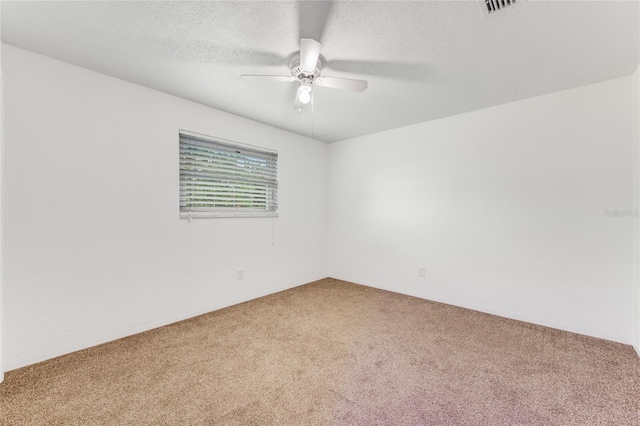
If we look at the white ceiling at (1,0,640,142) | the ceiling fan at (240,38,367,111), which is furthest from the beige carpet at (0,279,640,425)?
the white ceiling at (1,0,640,142)

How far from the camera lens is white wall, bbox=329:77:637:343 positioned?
2451 mm

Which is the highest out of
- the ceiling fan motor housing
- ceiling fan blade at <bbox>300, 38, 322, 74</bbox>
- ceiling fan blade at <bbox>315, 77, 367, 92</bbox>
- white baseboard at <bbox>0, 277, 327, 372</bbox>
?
the ceiling fan motor housing

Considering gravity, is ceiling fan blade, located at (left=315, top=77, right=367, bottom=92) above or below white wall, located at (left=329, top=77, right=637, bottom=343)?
above

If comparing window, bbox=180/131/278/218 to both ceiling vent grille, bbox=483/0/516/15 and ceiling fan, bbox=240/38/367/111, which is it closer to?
ceiling fan, bbox=240/38/367/111

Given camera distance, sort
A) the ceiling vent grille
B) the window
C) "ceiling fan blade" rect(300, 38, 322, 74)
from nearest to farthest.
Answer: the ceiling vent grille < "ceiling fan blade" rect(300, 38, 322, 74) < the window

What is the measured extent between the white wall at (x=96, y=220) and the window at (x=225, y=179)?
12 centimetres

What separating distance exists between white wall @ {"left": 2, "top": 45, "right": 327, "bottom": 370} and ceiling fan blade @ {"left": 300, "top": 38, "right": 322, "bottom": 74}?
174cm

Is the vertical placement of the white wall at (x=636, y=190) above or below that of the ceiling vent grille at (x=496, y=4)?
below

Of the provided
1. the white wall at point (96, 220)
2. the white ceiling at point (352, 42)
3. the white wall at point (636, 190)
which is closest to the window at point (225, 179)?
the white wall at point (96, 220)

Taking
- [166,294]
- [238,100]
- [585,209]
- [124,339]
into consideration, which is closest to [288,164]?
[238,100]

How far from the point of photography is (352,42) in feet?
6.21

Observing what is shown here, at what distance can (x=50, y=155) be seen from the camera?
2.12 m

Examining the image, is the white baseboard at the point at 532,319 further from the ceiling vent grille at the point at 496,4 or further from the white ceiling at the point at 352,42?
the ceiling vent grille at the point at 496,4

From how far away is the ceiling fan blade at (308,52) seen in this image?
5.41 ft
